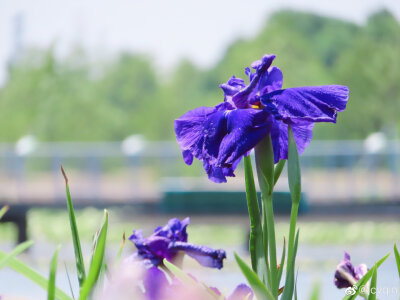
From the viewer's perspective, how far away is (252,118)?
792 millimetres

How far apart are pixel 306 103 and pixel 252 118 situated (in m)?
0.07

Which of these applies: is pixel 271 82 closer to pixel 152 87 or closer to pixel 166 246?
pixel 166 246

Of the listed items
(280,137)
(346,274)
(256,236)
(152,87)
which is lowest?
(152,87)

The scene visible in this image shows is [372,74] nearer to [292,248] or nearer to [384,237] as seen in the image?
[384,237]

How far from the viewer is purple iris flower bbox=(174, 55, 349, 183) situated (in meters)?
0.78

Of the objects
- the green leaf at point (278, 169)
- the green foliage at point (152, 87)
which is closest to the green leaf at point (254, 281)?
the green leaf at point (278, 169)

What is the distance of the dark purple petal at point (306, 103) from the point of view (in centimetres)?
79

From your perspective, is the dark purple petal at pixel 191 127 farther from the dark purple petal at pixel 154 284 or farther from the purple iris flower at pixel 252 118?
the dark purple petal at pixel 154 284

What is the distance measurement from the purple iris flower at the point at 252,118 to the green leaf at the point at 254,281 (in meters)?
0.15

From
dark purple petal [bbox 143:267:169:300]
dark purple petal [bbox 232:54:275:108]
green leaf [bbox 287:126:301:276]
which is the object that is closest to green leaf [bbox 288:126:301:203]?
green leaf [bbox 287:126:301:276]

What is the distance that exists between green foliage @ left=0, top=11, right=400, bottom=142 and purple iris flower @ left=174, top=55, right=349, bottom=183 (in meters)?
20.3

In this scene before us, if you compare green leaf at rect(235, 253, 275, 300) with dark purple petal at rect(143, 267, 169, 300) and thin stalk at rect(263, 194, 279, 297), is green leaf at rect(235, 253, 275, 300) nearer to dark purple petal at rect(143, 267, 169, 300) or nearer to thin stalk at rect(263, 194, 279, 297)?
thin stalk at rect(263, 194, 279, 297)

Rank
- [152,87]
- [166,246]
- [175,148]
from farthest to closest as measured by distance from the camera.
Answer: [152,87], [175,148], [166,246]

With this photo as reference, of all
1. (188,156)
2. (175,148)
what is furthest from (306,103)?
(175,148)
